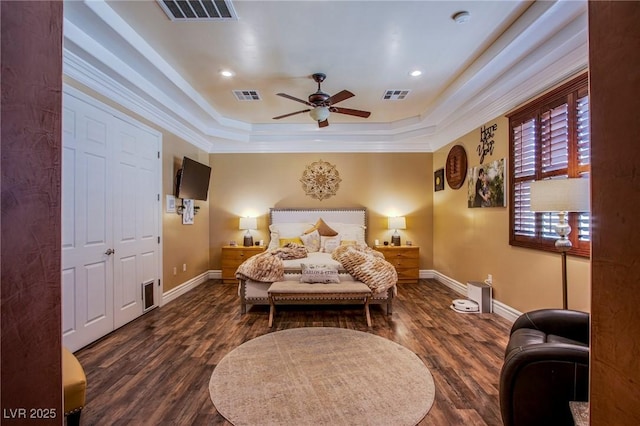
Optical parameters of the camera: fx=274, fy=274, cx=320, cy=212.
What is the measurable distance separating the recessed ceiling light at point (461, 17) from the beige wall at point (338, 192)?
3.54 m

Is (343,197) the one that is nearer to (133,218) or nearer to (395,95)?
(395,95)

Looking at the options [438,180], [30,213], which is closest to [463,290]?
[438,180]

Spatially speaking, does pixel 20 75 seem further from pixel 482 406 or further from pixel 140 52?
pixel 482 406

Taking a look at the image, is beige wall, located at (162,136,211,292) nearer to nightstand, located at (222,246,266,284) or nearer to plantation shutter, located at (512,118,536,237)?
nightstand, located at (222,246,266,284)

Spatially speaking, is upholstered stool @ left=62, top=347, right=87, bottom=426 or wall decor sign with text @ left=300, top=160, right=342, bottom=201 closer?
upholstered stool @ left=62, top=347, right=87, bottom=426

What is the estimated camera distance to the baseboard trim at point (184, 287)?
426 cm

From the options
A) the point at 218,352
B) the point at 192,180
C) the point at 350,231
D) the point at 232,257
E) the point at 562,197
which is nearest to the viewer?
the point at 562,197

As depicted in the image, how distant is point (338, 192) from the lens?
599 centimetres

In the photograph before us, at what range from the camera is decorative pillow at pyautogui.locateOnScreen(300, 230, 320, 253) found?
17.1ft

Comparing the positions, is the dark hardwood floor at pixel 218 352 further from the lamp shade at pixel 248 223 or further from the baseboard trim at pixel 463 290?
the lamp shade at pixel 248 223

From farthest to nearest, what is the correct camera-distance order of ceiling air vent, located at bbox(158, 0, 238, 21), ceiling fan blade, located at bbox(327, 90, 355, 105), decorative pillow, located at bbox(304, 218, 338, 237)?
decorative pillow, located at bbox(304, 218, 338, 237) → ceiling fan blade, located at bbox(327, 90, 355, 105) → ceiling air vent, located at bbox(158, 0, 238, 21)

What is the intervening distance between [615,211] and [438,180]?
17.4 feet

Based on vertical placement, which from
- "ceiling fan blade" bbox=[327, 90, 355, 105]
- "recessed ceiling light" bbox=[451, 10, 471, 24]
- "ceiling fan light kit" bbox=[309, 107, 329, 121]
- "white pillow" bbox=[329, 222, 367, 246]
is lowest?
"white pillow" bbox=[329, 222, 367, 246]

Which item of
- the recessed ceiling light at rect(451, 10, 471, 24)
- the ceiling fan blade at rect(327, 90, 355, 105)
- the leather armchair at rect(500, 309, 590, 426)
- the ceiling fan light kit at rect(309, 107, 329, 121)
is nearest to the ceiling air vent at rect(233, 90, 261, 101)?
the ceiling fan light kit at rect(309, 107, 329, 121)
